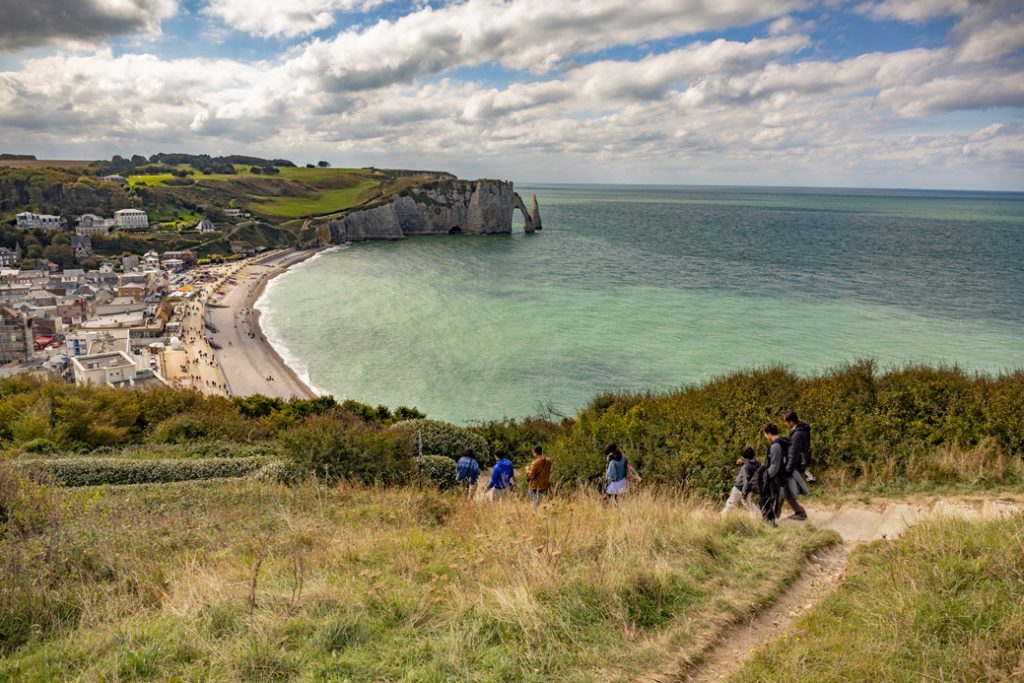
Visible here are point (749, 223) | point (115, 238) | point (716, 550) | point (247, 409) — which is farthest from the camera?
point (749, 223)

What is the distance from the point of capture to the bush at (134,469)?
10695 mm

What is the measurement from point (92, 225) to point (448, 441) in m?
122

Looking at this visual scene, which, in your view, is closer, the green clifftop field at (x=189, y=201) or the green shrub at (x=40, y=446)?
the green shrub at (x=40, y=446)

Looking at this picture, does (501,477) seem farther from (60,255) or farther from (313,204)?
(313,204)

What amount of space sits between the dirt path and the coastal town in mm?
29728

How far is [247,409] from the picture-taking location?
68.8ft

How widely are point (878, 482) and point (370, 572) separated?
7605 mm

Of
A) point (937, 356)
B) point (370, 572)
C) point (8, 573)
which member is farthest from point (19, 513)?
point (937, 356)

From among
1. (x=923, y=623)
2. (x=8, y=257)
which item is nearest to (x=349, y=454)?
(x=923, y=623)

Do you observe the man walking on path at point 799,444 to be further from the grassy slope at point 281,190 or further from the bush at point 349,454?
the grassy slope at point 281,190

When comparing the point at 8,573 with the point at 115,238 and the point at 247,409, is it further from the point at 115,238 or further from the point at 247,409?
the point at 115,238

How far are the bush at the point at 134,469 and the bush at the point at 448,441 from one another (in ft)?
12.6

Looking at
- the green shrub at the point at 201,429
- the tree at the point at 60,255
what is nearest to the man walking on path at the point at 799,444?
the green shrub at the point at 201,429

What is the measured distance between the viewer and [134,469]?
36.7ft
